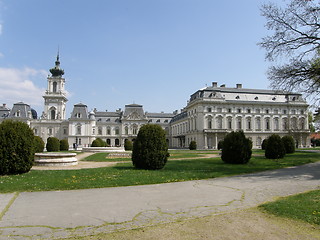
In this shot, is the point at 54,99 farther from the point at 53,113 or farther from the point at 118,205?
the point at 118,205

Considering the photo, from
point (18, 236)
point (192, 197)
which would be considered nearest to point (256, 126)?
point (192, 197)

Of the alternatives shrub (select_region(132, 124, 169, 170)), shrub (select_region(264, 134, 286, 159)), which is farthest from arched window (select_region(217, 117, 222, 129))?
shrub (select_region(132, 124, 169, 170))

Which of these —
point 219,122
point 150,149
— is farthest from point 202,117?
point 150,149

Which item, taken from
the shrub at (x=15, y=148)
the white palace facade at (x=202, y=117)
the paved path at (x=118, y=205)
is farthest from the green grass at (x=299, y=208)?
the white palace facade at (x=202, y=117)

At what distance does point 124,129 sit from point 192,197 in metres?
72.5

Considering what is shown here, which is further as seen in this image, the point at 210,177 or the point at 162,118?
the point at 162,118

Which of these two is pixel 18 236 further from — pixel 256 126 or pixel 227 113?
pixel 256 126

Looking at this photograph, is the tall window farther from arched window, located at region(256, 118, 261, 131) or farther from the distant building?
arched window, located at region(256, 118, 261, 131)

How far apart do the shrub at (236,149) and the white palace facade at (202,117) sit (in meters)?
37.3

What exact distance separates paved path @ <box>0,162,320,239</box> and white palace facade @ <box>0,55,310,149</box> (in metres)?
47.3

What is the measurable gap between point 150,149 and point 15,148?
629 centimetres

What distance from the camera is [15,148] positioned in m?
11.3

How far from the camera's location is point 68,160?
15844mm

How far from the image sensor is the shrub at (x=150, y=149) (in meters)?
12.9
